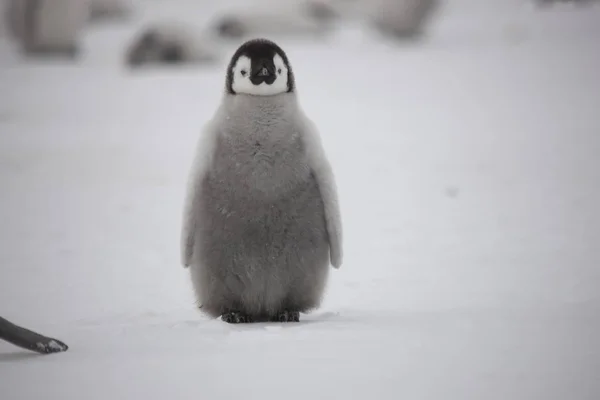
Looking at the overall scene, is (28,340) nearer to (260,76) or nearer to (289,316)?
(289,316)

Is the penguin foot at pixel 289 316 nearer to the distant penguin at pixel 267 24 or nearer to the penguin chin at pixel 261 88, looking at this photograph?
the penguin chin at pixel 261 88

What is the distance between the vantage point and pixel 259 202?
284 centimetres

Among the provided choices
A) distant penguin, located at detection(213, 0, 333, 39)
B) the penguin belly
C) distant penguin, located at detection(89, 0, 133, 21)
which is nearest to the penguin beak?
the penguin belly

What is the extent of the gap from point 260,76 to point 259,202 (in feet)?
1.30

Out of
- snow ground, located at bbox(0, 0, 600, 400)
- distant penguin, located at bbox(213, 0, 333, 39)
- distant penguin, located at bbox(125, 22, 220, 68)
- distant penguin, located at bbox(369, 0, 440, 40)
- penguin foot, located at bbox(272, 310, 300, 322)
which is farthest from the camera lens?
distant penguin, located at bbox(213, 0, 333, 39)

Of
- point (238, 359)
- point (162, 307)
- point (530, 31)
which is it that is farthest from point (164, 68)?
point (238, 359)

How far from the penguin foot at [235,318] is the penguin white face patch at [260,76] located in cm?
72

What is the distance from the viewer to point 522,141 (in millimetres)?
6840

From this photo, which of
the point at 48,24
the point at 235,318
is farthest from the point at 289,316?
the point at 48,24

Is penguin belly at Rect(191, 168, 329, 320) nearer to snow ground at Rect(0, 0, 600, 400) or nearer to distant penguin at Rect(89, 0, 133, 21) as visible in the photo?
snow ground at Rect(0, 0, 600, 400)

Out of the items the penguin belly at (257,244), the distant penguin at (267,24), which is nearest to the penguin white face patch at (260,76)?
the penguin belly at (257,244)

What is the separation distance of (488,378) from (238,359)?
25.8 inches

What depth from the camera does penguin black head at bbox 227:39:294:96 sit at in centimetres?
284

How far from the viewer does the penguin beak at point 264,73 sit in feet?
9.32
